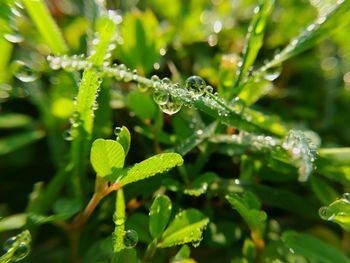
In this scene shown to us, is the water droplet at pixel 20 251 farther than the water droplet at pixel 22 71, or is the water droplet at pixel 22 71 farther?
the water droplet at pixel 22 71

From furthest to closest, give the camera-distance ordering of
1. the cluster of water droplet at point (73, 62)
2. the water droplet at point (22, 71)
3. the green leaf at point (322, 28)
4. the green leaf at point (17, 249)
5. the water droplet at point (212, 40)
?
the water droplet at point (212, 40) < the water droplet at point (22, 71) < the green leaf at point (322, 28) < the cluster of water droplet at point (73, 62) < the green leaf at point (17, 249)

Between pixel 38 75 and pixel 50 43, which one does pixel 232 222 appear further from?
pixel 38 75

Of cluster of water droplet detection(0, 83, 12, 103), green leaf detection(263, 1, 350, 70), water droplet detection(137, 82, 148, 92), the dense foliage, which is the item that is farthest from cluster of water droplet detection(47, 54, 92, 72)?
green leaf detection(263, 1, 350, 70)

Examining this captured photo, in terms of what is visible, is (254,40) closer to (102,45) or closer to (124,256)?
(102,45)

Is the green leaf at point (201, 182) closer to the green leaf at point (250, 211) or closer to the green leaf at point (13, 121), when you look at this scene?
the green leaf at point (250, 211)

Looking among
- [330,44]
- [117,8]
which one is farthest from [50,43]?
[330,44]

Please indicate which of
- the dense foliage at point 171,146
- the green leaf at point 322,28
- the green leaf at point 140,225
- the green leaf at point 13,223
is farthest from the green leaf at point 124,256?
the green leaf at point 322,28

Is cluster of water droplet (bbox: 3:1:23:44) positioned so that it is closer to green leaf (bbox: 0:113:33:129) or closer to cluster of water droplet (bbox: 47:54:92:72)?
cluster of water droplet (bbox: 47:54:92:72)
